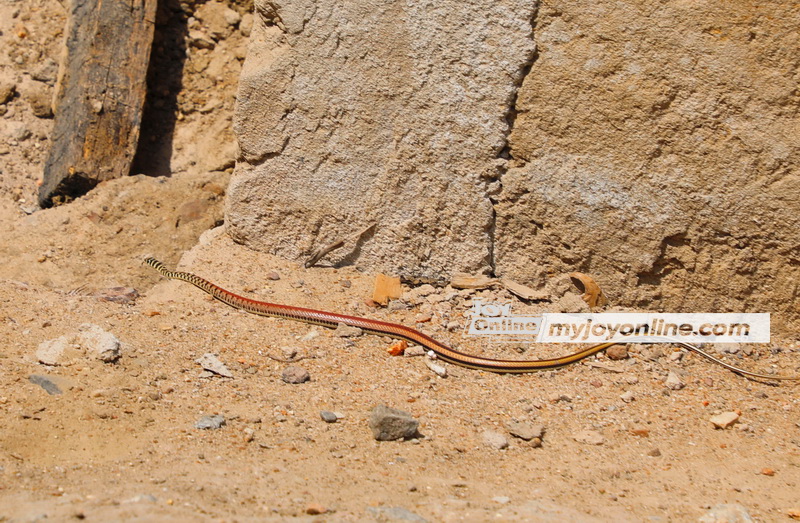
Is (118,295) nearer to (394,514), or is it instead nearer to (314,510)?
(314,510)

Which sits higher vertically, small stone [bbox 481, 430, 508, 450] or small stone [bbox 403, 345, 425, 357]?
small stone [bbox 403, 345, 425, 357]

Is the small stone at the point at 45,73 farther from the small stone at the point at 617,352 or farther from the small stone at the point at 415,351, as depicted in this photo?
the small stone at the point at 617,352

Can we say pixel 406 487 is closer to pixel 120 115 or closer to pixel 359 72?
pixel 359 72

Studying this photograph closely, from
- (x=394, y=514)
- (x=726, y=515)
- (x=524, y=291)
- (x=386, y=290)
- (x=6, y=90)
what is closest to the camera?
(x=394, y=514)

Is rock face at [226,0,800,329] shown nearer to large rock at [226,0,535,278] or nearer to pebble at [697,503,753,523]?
large rock at [226,0,535,278]

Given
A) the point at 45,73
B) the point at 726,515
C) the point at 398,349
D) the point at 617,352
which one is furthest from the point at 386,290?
the point at 45,73

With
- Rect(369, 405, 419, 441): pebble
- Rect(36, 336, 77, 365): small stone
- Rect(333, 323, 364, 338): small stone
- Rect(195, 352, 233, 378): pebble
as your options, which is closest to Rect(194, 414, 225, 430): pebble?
Rect(195, 352, 233, 378): pebble
